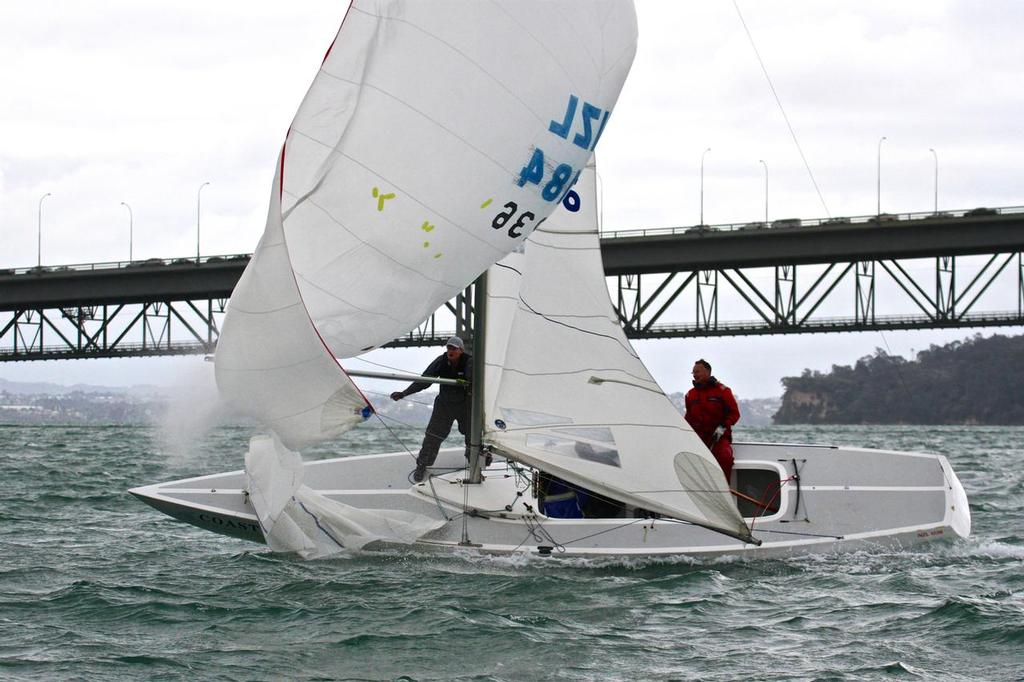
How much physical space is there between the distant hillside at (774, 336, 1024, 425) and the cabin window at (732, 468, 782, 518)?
324ft

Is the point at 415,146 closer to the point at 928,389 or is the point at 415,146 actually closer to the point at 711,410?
the point at 711,410

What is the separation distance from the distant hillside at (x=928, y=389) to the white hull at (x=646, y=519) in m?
98.7

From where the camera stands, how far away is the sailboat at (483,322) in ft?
35.8

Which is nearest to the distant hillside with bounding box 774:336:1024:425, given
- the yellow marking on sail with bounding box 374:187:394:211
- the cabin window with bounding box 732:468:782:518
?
the cabin window with bounding box 732:468:782:518

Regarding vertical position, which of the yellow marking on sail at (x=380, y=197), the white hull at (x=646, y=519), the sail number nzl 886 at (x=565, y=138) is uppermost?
the sail number nzl 886 at (x=565, y=138)

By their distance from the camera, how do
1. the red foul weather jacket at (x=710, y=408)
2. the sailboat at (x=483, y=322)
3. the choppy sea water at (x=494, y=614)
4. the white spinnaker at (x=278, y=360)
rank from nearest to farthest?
the choppy sea water at (x=494, y=614), the white spinnaker at (x=278, y=360), the sailboat at (x=483, y=322), the red foul weather jacket at (x=710, y=408)

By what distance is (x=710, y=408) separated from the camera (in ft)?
45.3

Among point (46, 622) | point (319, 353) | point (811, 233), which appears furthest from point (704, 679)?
point (811, 233)

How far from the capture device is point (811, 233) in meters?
45.7

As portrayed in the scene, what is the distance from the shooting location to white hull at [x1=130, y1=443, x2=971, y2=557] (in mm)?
12438

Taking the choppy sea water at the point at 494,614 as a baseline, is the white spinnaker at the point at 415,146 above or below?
above

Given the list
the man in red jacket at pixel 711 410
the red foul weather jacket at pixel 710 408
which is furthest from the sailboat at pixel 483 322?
the red foul weather jacket at pixel 710 408

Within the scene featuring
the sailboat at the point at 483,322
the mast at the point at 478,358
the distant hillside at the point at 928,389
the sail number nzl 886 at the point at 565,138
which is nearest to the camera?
the sailboat at the point at 483,322

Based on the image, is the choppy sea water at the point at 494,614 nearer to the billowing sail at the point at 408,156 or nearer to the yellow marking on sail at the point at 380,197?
the billowing sail at the point at 408,156
